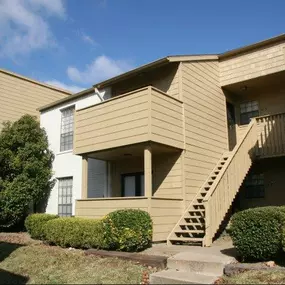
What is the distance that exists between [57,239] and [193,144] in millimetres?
5723

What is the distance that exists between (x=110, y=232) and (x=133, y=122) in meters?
3.72

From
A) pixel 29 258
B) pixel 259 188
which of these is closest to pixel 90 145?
pixel 29 258

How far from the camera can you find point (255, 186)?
1542cm

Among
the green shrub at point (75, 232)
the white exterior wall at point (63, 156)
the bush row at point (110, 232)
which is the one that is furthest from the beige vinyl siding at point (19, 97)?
the bush row at point (110, 232)

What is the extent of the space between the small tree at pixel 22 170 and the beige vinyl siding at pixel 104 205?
4169mm

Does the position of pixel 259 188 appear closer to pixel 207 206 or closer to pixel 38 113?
pixel 207 206

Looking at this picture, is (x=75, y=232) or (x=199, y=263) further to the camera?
(x=75, y=232)

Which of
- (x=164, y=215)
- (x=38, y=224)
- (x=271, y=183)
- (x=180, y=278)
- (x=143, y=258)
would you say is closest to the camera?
(x=180, y=278)

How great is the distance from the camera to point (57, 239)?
1191cm

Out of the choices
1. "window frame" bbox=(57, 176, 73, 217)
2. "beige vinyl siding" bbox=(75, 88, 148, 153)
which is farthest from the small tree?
"beige vinyl siding" bbox=(75, 88, 148, 153)

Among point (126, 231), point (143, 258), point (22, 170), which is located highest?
point (22, 170)

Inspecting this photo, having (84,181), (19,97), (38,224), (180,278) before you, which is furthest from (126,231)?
(19,97)

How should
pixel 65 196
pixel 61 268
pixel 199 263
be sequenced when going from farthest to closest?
pixel 65 196 → pixel 61 268 → pixel 199 263

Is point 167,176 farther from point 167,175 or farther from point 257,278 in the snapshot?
point 257,278
